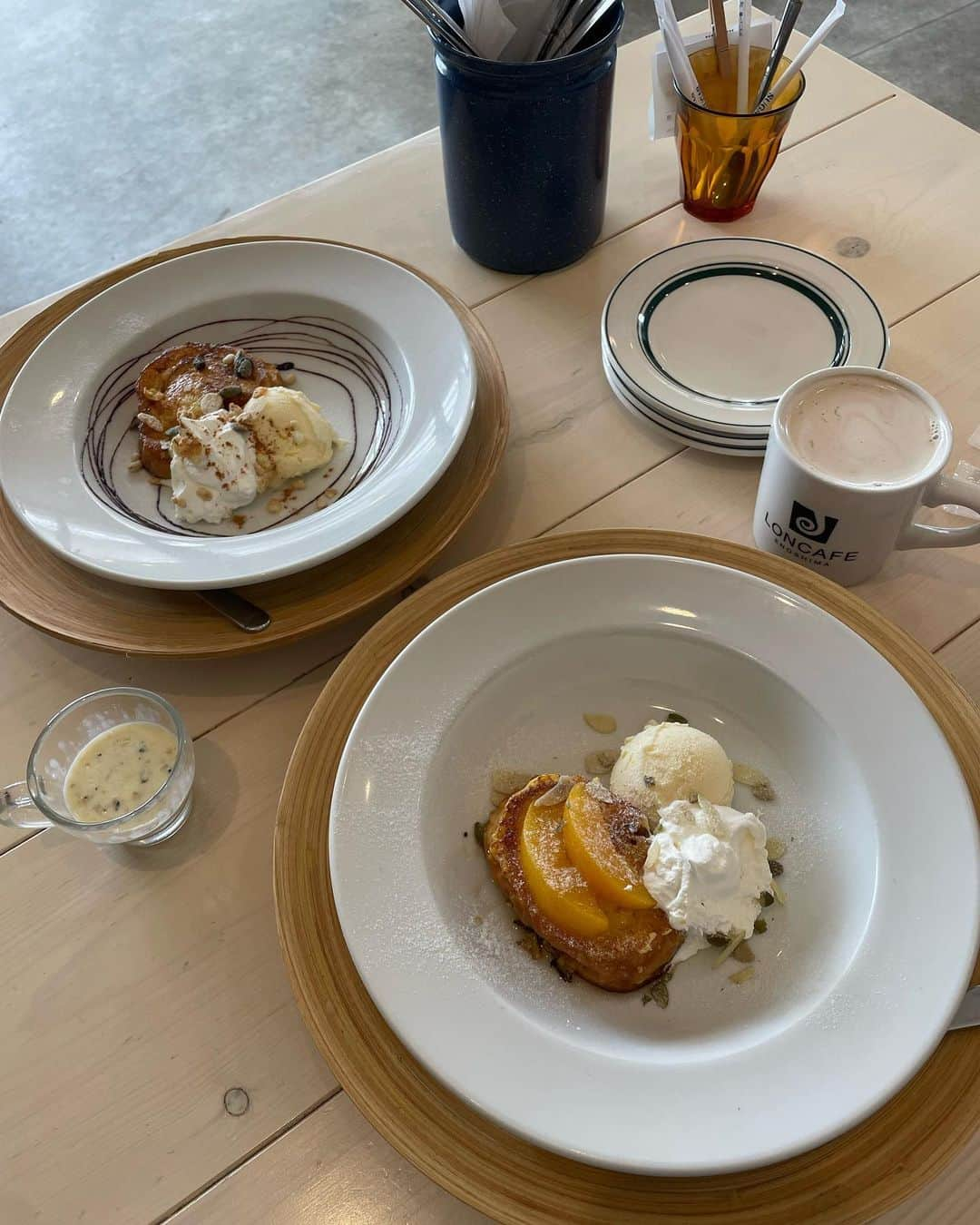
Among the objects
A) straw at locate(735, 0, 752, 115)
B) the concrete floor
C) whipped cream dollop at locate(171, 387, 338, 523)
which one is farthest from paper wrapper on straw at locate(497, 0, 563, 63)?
the concrete floor

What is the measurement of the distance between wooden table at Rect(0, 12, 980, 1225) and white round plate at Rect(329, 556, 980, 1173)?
134mm

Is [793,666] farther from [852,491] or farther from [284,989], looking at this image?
[284,989]

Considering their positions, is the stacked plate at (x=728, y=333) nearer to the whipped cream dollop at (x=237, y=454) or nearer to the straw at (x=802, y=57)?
the straw at (x=802, y=57)

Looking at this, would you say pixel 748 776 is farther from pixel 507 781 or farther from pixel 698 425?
pixel 698 425

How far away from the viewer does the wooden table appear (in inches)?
27.2

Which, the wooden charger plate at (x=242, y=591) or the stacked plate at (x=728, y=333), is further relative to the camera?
the stacked plate at (x=728, y=333)

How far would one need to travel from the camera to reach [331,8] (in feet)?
11.0

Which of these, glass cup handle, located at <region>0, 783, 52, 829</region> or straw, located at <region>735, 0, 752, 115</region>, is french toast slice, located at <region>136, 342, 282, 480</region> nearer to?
glass cup handle, located at <region>0, 783, 52, 829</region>

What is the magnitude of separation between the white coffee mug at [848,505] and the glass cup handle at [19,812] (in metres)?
0.69

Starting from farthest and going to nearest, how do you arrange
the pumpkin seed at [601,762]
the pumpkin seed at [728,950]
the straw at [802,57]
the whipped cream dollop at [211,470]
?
the straw at [802,57], the whipped cream dollop at [211,470], the pumpkin seed at [601,762], the pumpkin seed at [728,950]

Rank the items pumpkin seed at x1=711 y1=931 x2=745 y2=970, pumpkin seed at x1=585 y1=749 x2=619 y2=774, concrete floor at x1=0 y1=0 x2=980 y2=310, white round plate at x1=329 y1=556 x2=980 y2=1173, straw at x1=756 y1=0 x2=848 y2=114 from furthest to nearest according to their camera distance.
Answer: concrete floor at x1=0 y1=0 x2=980 y2=310 → straw at x1=756 y1=0 x2=848 y2=114 → pumpkin seed at x1=585 y1=749 x2=619 y2=774 → pumpkin seed at x1=711 y1=931 x2=745 y2=970 → white round plate at x1=329 y1=556 x2=980 y2=1173

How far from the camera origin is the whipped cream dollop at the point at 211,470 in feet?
3.25

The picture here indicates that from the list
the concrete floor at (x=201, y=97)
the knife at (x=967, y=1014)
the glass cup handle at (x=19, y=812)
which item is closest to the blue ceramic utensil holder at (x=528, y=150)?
the glass cup handle at (x=19, y=812)

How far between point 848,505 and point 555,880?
418 millimetres
